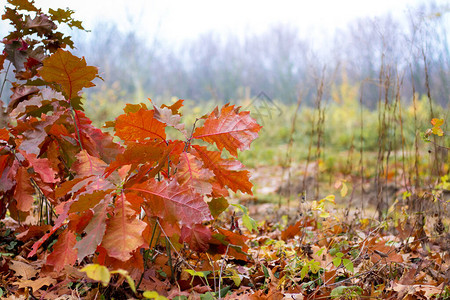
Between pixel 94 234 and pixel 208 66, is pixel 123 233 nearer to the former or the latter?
pixel 94 234

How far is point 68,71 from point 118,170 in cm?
30

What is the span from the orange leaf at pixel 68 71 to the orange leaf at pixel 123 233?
409 mm

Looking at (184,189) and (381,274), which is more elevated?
(184,189)

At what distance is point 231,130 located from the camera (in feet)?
3.24

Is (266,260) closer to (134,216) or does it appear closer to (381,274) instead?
(381,274)

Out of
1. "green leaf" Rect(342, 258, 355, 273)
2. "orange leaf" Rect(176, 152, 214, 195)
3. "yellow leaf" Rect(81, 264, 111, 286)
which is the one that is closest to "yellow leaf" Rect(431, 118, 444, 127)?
"green leaf" Rect(342, 258, 355, 273)

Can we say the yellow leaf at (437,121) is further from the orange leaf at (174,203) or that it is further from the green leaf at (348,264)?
the orange leaf at (174,203)

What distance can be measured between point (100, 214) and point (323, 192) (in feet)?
12.5

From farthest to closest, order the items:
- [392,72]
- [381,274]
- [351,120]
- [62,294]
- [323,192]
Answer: [351,120]
[323,192]
[392,72]
[381,274]
[62,294]

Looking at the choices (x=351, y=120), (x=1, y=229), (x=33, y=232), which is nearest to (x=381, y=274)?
(x=33, y=232)

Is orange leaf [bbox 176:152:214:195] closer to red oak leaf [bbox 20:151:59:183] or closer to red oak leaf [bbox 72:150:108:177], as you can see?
red oak leaf [bbox 72:150:108:177]

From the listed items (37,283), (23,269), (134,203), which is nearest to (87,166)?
(134,203)

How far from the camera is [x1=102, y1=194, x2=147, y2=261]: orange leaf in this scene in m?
0.80

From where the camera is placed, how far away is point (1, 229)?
1.67m
